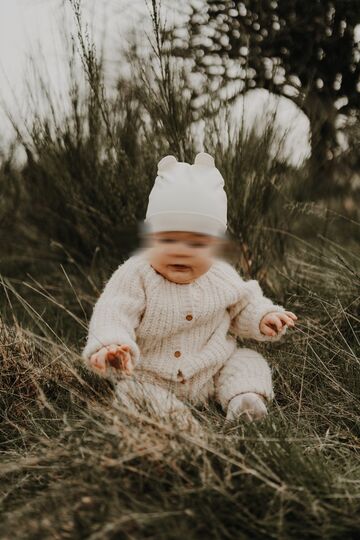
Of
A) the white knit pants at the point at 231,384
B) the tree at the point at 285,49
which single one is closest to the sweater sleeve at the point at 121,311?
the white knit pants at the point at 231,384

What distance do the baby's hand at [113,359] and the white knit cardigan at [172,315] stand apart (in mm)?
122

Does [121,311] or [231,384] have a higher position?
[121,311]

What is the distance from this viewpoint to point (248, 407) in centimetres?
161

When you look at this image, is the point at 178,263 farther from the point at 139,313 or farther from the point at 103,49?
the point at 103,49

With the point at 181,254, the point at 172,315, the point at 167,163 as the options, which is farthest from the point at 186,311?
the point at 167,163

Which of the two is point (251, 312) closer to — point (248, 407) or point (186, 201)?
point (248, 407)

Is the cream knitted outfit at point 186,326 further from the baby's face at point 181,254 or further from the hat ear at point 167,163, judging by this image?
the hat ear at point 167,163

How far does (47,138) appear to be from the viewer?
2.63m

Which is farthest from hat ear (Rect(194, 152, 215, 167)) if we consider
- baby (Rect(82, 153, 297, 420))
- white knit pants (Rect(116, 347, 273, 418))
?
white knit pants (Rect(116, 347, 273, 418))

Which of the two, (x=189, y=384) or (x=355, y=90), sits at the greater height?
(x=355, y=90)

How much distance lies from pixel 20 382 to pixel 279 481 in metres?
0.89

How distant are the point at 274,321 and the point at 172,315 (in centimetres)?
28

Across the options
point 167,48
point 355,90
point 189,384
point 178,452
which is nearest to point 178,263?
point 189,384

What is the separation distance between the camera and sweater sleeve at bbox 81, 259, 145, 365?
4.94 feet
